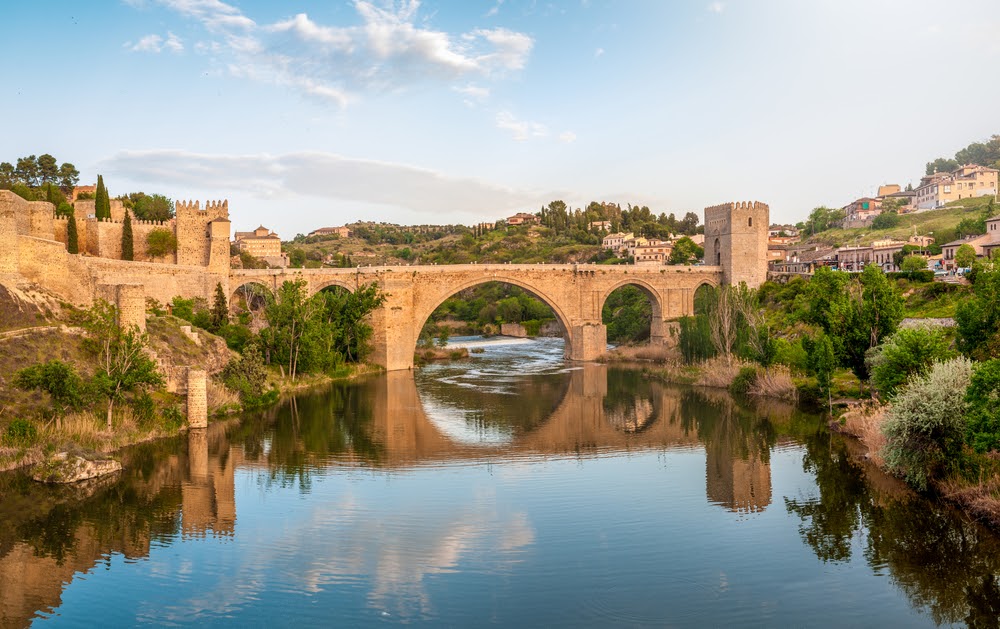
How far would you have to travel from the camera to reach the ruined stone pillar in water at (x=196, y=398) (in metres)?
16.3

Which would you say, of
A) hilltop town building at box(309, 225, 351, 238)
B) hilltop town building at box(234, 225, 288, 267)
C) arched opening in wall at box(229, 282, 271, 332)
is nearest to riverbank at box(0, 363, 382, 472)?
arched opening in wall at box(229, 282, 271, 332)

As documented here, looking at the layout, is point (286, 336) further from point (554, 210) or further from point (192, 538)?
point (554, 210)

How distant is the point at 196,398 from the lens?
1645 centimetres

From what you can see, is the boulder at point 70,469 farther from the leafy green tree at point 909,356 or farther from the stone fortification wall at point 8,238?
the leafy green tree at point 909,356

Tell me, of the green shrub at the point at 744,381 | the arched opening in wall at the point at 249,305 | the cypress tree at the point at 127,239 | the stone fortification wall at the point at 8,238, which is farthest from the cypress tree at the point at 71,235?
the green shrub at the point at 744,381

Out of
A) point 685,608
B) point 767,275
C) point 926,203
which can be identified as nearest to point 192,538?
point 685,608

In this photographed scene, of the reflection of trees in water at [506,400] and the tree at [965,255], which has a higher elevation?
the tree at [965,255]

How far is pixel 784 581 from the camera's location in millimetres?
8398

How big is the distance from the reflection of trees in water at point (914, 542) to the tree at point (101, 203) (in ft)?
90.3

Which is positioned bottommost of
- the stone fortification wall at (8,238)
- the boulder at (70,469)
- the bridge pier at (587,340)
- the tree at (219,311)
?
the boulder at (70,469)

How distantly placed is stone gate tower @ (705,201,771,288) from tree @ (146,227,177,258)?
915 inches

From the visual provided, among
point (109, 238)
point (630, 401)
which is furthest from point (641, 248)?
point (109, 238)

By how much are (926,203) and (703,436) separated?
2005 inches

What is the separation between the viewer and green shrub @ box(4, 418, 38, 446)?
41.4ft
